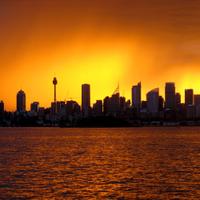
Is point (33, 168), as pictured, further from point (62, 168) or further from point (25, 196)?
point (25, 196)

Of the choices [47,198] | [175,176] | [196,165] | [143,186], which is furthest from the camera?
[196,165]

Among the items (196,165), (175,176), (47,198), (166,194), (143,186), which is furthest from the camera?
(196,165)

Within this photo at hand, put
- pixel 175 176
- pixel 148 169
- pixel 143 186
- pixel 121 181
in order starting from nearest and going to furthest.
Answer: pixel 143 186 < pixel 121 181 < pixel 175 176 < pixel 148 169

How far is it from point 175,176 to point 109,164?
17420 millimetres

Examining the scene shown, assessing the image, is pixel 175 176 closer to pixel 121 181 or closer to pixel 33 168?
pixel 121 181

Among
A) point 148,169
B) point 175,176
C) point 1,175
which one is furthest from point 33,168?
point 175,176

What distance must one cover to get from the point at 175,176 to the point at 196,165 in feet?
51.3

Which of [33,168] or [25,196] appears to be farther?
[33,168]

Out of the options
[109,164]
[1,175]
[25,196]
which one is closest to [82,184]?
[25,196]

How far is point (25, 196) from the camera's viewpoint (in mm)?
45344

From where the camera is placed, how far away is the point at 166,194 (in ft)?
153

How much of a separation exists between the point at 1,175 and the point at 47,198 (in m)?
18.1

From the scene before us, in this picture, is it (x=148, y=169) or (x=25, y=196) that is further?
(x=148, y=169)

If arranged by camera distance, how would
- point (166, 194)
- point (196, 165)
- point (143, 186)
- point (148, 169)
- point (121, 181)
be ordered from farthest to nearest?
point (196, 165) → point (148, 169) → point (121, 181) → point (143, 186) → point (166, 194)
